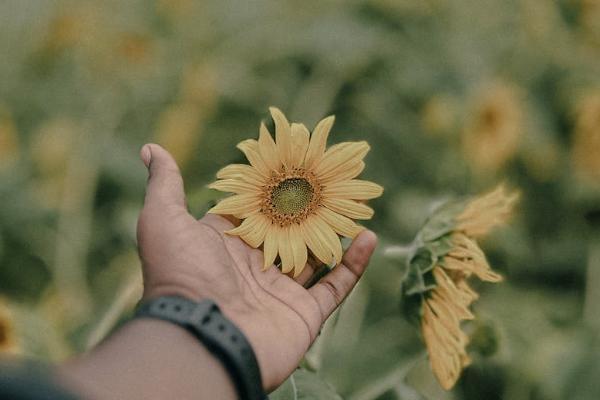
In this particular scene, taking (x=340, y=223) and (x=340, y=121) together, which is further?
(x=340, y=121)

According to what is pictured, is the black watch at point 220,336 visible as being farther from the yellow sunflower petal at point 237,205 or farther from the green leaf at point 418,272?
the green leaf at point 418,272

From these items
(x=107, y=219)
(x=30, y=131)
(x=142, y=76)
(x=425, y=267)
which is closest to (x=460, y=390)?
(x=425, y=267)

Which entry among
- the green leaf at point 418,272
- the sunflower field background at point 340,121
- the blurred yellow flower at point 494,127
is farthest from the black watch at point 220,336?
the blurred yellow flower at point 494,127

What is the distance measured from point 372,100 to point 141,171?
0.49m

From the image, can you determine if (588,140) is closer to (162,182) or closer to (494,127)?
(494,127)

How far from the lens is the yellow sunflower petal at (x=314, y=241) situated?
94 centimetres

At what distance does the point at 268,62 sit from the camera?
1.82 meters

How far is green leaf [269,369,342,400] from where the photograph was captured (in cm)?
92

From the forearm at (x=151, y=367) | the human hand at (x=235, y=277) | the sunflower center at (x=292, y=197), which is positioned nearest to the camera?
the forearm at (x=151, y=367)

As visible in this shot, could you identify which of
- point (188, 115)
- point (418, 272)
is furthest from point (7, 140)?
point (418, 272)

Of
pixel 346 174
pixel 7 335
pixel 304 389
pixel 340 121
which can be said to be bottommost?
pixel 7 335

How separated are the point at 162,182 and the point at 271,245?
0.46 feet

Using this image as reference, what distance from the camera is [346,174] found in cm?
95

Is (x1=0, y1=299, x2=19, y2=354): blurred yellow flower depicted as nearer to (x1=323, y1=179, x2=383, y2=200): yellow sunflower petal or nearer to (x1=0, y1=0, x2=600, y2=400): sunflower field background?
(x1=0, y1=0, x2=600, y2=400): sunflower field background
